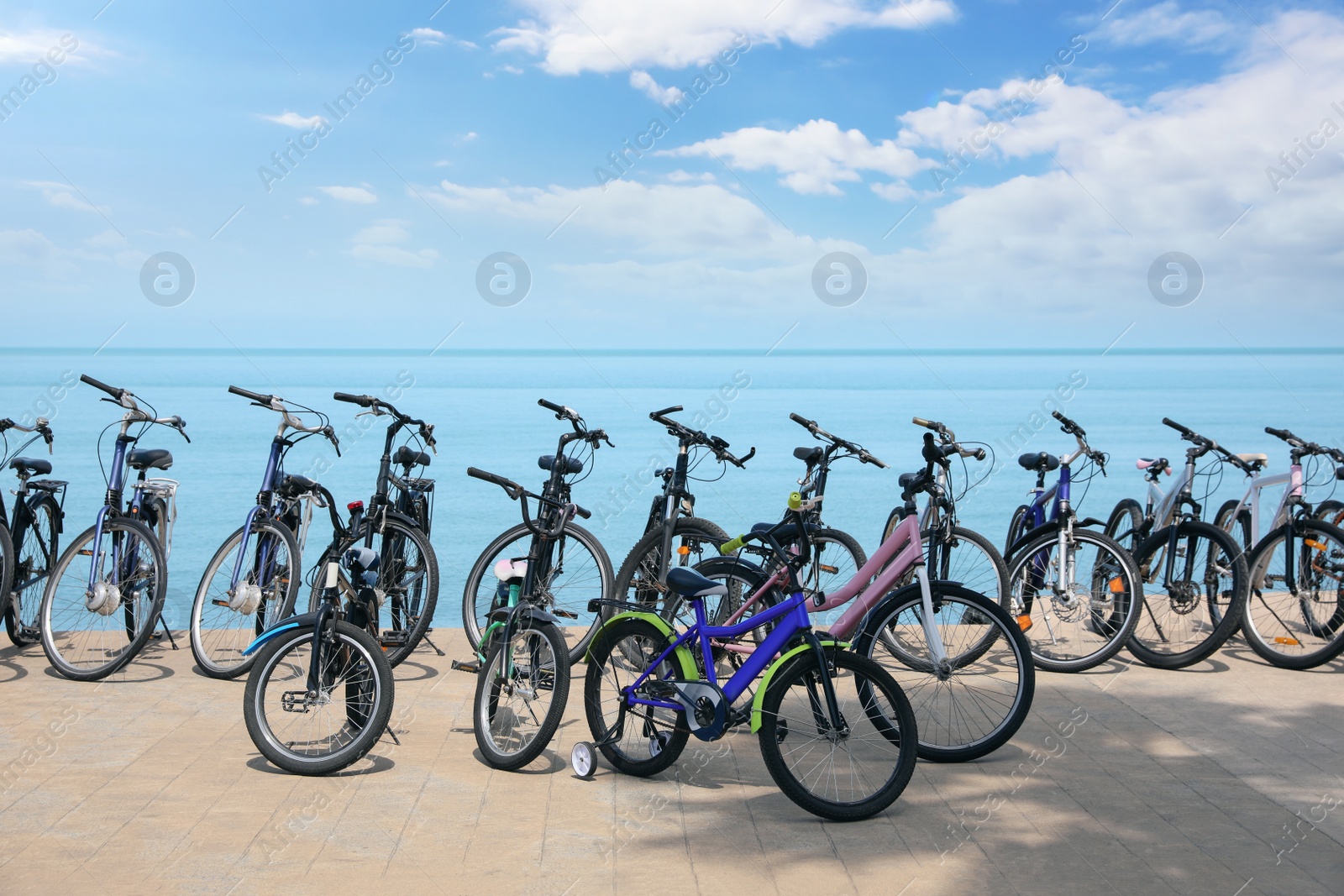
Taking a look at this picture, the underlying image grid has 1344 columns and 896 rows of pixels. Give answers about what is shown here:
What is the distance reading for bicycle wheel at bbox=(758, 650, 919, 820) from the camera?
13.1 ft

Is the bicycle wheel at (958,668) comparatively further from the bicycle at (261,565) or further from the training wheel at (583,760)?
the bicycle at (261,565)

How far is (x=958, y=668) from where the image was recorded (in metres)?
5.09

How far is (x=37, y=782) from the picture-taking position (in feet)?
14.2

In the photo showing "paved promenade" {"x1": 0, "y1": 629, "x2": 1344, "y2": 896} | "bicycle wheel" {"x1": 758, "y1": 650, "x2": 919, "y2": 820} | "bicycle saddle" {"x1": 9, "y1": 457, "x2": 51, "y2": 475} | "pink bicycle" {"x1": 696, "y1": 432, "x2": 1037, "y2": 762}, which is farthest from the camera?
"bicycle saddle" {"x1": 9, "y1": 457, "x2": 51, "y2": 475}

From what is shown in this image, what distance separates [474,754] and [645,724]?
80cm

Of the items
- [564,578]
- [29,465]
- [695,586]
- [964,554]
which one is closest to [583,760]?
[695,586]

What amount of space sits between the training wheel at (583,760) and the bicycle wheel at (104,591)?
2548 mm

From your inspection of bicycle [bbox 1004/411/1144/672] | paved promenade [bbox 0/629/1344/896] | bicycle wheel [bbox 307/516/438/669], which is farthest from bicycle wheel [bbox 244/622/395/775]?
bicycle [bbox 1004/411/1144/672]

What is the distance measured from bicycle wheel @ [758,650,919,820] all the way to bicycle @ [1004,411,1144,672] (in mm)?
2028

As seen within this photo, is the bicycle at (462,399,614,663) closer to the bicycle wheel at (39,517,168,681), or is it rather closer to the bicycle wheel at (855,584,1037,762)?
the bicycle wheel at (855,584,1037,762)

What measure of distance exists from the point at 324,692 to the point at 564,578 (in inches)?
67.6

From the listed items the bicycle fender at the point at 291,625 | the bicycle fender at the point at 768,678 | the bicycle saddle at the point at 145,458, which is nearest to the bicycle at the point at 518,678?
the bicycle fender at the point at 291,625

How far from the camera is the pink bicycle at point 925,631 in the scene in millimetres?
4699

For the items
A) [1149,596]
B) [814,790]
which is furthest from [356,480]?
[814,790]
